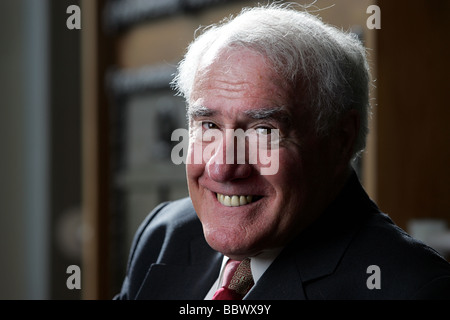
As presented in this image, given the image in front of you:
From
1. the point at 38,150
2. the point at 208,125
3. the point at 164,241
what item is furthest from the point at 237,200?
the point at 38,150

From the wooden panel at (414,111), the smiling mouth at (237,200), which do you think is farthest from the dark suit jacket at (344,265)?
the wooden panel at (414,111)

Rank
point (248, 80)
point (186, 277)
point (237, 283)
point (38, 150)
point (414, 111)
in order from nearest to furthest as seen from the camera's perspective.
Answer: point (248, 80) < point (237, 283) < point (186, 277) < point (414, 111) < point (38, 150)

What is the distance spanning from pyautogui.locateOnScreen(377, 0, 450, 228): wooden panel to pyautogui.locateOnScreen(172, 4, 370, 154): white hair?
1.54 feet

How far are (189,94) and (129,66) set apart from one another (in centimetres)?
138

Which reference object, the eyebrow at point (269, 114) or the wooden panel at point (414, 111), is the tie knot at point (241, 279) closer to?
Result: the eyebrow at point (269, 114)

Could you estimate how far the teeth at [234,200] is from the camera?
836 millimetres

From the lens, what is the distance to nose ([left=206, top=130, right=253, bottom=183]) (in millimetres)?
819

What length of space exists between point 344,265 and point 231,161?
228 millimetres

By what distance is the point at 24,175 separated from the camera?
105 inches

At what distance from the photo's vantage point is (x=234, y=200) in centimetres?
84

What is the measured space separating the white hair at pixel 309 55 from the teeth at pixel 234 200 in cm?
14

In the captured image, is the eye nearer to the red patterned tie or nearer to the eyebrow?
the eyebrow

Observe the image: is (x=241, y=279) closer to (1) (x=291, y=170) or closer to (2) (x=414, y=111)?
(1) (x=291, y=170)

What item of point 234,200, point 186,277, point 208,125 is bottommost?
point 186,277
